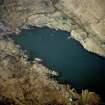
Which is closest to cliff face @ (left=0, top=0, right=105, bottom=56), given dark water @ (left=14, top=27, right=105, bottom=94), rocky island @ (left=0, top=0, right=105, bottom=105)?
rocky island @ (left=0, top=0, right=105, bottom=105)

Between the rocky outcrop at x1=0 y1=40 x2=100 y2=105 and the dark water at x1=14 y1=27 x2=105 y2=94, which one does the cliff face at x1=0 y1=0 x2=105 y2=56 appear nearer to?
the dark water at x1=14 y1=27 x2=105 y2=94

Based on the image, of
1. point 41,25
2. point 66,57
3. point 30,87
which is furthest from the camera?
point 41,25

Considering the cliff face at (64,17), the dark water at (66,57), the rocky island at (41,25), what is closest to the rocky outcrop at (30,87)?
the rocky island at (41,25)

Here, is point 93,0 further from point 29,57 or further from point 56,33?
point 29,57

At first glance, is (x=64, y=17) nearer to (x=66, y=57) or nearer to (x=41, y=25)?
(x=41, y=25)

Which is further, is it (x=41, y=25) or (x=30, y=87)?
(x=41, y=25)

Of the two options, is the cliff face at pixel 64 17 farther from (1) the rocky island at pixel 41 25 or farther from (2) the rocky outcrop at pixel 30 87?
(2) the rocky outcrop at pixel 30 87

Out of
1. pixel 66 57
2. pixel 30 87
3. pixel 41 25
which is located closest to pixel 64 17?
pixel 41 25

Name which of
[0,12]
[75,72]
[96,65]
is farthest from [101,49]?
[0,12]
